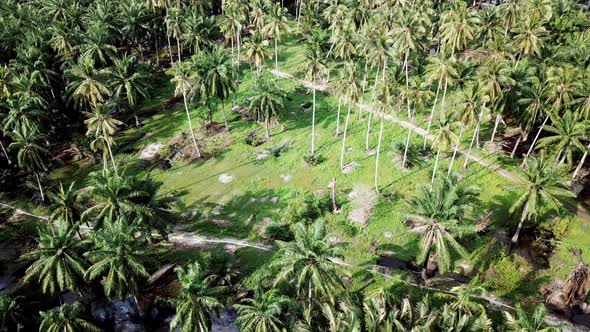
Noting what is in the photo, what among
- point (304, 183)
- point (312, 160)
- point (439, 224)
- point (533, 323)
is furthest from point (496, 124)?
point (533, 323)

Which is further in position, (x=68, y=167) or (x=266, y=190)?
(x=68, y=167)

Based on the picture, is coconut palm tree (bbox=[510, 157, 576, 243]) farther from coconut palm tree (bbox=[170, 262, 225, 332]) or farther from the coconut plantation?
coconut palm tree (bbox=[170, 262, 225, 332])

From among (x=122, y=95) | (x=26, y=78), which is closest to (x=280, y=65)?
(x=122, y=95)

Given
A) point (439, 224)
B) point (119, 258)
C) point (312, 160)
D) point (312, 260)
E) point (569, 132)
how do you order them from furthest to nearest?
point (312, 160) → point (569, 132) → point (439, 224) → point (119, 258) → point (312, 260)

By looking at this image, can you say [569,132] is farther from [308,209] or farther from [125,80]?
[125,80]

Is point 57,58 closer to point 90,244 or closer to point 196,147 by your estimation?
point 196,147

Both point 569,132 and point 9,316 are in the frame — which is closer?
point 9,316
